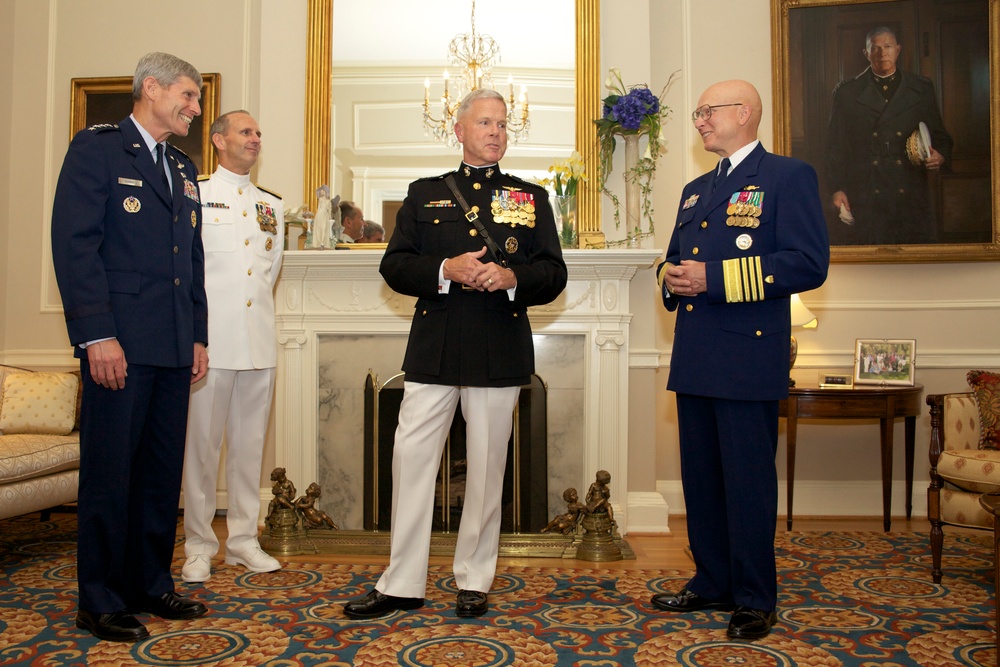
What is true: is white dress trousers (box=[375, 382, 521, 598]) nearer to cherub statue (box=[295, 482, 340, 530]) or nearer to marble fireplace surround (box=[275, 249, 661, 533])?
cherub statue (box=[295, 482, 340, 530])

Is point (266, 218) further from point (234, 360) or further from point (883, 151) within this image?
point (883, 151)

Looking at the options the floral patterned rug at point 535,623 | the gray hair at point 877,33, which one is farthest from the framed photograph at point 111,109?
the gray hair at point 877,33

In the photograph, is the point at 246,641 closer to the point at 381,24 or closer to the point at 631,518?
the point at 631,518

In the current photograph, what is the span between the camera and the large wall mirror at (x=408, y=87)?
415 cm

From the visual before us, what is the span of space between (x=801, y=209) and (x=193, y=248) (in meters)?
1.97

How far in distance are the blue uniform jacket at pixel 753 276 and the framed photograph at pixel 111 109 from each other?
3153 mm

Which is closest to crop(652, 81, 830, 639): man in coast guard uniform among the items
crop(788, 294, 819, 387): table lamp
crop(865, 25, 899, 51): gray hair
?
crop(788, 294, 819, 387): table lamp

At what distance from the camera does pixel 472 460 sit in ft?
8.41

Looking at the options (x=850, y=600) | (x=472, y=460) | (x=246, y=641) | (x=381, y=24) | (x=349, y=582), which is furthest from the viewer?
(x=381, y=24)

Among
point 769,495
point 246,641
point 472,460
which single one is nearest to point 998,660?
point 769,495

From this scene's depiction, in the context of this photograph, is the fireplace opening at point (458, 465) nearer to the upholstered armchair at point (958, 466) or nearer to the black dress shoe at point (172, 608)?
the black dress shoe at point (172, 608)

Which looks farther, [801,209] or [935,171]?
[935,171]

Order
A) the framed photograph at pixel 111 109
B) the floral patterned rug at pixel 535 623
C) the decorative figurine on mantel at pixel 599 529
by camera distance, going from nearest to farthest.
→ the floral patterned rug at pixel 535 623
the decorative figurine on mantel at pixel 599 529
the framed photograph at pixel 111 109

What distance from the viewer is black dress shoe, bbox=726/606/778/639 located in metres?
2.31
